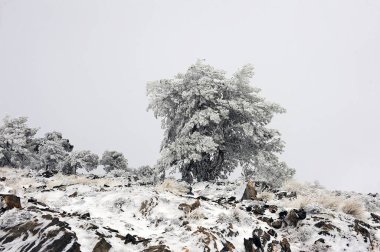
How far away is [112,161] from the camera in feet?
99.0

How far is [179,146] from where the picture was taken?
19188 mm

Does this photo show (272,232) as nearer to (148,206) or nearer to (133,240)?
(148,206)

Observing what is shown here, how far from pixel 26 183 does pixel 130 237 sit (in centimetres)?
746

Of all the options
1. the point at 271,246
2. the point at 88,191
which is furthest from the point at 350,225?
the point at 88,191

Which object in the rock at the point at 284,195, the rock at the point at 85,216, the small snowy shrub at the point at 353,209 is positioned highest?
the rock at the point at 284,195

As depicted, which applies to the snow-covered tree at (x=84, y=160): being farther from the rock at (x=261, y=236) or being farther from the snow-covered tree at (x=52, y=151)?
the rock at (x=261, y=236)

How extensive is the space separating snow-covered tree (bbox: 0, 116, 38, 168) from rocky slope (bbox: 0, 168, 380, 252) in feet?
63.7

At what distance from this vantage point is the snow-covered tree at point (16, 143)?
28647 mm

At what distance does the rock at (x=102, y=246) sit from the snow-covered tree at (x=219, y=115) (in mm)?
13371

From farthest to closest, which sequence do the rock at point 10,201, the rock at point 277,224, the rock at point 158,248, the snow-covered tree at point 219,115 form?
the snow-covered tree at point 219,115 < the rock at point 277,224 < the rock at point 10,201 < the rock at point 158,248

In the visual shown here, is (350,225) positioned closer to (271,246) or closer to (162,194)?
(271,246)

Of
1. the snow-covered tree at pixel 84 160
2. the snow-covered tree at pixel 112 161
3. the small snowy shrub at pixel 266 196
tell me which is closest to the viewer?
the small snowy shrub at pixel 266 196

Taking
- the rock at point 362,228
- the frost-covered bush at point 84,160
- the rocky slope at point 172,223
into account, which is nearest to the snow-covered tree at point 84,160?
the frost-covered bush at point 84,160

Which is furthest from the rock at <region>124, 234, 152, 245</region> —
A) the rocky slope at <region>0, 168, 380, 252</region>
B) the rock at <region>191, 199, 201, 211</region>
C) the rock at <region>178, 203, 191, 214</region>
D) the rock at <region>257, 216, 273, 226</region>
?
the rock at <region>257, 216, 273, 226</region>
